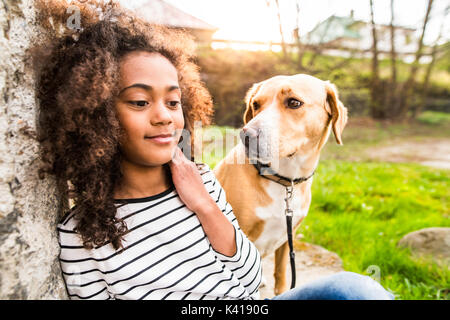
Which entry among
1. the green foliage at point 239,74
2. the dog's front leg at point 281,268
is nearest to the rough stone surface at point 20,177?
the dog's front leg at point 281,268

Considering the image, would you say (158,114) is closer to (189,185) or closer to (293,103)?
(189,185)

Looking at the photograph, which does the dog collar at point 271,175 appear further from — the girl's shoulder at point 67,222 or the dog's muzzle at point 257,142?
the girl's shoulder at point 67,222

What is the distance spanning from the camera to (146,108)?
1.21 meters

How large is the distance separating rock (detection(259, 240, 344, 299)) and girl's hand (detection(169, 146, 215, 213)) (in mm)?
1437

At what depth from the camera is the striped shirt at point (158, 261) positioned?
3.61ft

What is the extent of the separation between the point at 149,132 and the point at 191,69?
64cm

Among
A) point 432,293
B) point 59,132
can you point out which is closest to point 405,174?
point 432,293

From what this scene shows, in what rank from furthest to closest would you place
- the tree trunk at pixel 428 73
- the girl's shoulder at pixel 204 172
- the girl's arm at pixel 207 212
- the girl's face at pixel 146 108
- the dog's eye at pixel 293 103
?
1. the tree trunk at pixel 428 73
2. the dog's eye at pixel 293 103
3. the girl's shoulder at pixel 204 172
4. the girl's arm at pixel 207 212
5. the girl's face at pixel 146 108

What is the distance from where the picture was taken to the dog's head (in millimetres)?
1981

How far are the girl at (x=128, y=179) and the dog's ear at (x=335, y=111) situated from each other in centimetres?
118

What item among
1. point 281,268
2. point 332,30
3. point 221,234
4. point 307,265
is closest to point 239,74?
point 332,30

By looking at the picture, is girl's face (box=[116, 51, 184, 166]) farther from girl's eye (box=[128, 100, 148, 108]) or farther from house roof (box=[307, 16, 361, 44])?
house roof (box=[307, 16, 361, 44])

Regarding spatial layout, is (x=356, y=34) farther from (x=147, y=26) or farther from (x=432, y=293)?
(x=147, y=26)

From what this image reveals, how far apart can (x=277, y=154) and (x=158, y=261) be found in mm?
1081
